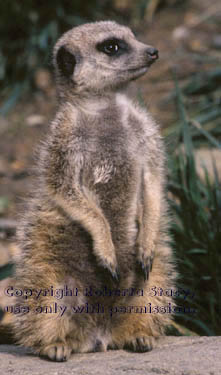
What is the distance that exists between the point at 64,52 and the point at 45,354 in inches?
55.9

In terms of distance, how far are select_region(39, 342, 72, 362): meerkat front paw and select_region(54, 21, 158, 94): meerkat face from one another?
1176mm

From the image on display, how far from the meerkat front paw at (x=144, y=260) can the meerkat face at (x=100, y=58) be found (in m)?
0.79

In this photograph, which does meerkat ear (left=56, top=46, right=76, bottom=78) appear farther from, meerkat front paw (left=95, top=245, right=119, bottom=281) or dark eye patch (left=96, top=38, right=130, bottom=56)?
meerkat front paw (left=95, top=245, right=119, bottom=281)

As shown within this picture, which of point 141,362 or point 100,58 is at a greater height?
point 100,58

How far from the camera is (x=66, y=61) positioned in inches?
108

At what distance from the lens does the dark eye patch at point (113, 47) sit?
9.07ft

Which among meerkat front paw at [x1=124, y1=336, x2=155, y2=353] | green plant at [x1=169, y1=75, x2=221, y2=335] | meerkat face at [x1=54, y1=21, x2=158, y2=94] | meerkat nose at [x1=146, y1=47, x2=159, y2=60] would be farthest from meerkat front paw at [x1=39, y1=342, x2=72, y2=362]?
meerkat nose at [x1=146, y1=47, x2=159, y2=60]

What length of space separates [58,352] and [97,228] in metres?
0.55

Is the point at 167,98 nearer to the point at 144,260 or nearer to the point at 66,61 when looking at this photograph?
the point at 66,61

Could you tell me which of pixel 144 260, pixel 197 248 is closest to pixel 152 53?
pixel 144 260

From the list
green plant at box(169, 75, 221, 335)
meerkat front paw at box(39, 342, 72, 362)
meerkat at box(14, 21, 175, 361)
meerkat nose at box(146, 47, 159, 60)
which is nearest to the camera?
meerkat front paw at box(39, 342, 72, 362)

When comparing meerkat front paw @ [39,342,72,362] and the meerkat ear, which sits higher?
the meerkat ear

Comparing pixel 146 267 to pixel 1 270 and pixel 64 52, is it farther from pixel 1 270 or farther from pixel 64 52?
pixel 64 52

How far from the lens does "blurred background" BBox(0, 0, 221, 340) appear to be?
10.5ft
